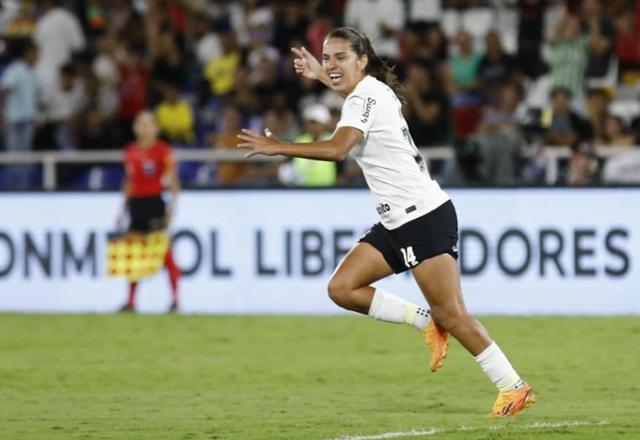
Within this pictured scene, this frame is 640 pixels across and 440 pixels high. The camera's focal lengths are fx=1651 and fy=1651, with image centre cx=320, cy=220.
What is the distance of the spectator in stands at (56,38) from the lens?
2342 centimetres

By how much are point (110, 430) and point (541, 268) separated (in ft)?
27.5

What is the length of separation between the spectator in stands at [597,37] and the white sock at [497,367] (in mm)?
11904

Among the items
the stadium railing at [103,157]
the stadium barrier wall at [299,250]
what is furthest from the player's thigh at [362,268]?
the stadium railing at [103,157]

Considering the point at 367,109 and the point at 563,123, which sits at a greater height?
the point at 367,109

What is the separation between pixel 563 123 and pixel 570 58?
2.13 metres

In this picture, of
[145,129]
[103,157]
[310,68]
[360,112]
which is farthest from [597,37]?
[360,112]

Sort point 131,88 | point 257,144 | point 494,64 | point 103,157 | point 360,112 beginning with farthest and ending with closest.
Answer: point 131,88 < point 494,64 < point 103,157 < point 360,112 < point 257,144

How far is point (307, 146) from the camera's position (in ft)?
29.7

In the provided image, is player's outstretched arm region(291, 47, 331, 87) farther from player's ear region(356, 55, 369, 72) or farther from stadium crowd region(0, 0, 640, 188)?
stadium crowd region(0, 0, 640, 188)

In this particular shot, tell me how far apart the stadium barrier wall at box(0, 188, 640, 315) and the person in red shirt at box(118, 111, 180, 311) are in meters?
0.36

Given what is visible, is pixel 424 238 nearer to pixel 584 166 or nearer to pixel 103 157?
pixel 584 166

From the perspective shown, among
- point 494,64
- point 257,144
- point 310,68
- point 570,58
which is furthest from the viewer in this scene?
point 570,58

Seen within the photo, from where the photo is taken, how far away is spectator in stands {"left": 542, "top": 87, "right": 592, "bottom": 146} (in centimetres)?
1888

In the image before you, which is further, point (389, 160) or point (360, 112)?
point (389, 160)
